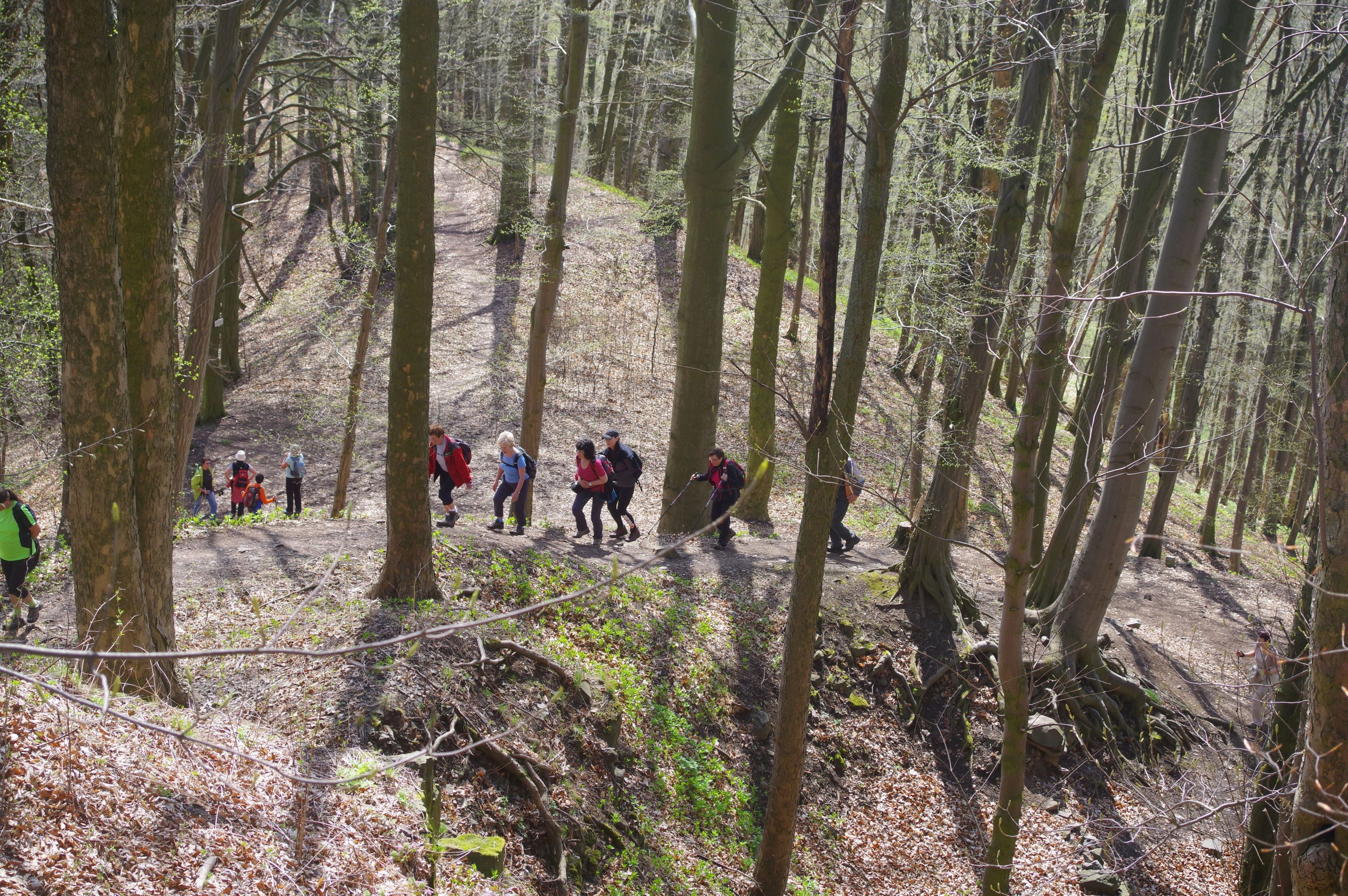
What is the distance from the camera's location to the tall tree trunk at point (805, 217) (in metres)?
22.0

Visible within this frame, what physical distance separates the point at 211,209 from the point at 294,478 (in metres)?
4.92

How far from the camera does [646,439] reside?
19.0 meters

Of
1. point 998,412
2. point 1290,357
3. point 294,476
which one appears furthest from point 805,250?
point 294,476

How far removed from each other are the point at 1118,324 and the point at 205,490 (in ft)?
47.0

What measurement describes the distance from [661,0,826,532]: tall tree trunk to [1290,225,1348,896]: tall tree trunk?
7.39 metres

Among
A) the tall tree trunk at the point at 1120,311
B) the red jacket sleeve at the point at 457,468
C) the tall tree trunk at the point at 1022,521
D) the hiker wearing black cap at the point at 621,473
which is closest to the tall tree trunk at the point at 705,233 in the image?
the hiker wearing black cap at the point at 621,473

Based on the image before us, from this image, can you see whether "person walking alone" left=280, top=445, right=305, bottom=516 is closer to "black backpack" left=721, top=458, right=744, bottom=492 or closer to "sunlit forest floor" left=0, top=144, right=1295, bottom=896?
"sunlit forest floor" left=0, top=144, right=1295, bottom=896

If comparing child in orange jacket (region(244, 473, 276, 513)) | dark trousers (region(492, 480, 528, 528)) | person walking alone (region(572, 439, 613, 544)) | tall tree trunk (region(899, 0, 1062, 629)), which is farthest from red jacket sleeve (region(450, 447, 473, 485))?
tall tree trunk (region(899, 0, 1062, 629))

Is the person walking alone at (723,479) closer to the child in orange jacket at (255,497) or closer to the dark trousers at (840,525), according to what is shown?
the dark trousers at (840,525)

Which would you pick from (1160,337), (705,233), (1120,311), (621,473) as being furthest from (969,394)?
(621,473)

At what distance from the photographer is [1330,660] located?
4.18 metres

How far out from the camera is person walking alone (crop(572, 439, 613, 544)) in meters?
11.0

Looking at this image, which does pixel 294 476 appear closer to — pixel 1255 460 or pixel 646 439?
pixel 646 439

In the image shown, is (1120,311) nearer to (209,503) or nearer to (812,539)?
(812,539)
